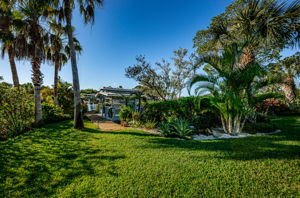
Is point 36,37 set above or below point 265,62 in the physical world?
below

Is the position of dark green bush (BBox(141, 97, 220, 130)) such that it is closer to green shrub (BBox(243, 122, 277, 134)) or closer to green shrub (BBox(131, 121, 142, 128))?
green shrub (BBox(131, 121, 142, 128))

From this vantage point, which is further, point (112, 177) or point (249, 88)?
point (249, 88)

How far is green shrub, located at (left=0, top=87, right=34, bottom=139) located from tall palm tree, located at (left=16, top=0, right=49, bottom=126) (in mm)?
573

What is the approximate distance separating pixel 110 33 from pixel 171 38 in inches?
235

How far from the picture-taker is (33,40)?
689cm

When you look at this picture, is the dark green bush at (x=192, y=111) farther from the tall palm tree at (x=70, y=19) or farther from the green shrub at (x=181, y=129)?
the tall palm tree at (x=70, y=19)

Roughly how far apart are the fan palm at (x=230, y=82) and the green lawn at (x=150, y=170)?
5.42 feet

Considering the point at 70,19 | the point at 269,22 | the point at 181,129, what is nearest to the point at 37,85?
the point at 70,19

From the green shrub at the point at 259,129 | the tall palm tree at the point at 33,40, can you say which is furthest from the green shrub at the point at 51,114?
the green shrub at the point at 259,129

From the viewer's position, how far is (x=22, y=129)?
19.8 ft

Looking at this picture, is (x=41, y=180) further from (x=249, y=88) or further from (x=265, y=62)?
(x=265, y=62)

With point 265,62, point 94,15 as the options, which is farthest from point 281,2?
point 265,62

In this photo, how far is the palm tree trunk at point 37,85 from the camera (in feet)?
23.2

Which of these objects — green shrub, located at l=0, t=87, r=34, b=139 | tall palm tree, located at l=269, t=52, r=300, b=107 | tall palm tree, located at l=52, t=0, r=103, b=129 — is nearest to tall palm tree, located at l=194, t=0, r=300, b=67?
tall palm tree, located at l=52, t=0, r=103, b=129
